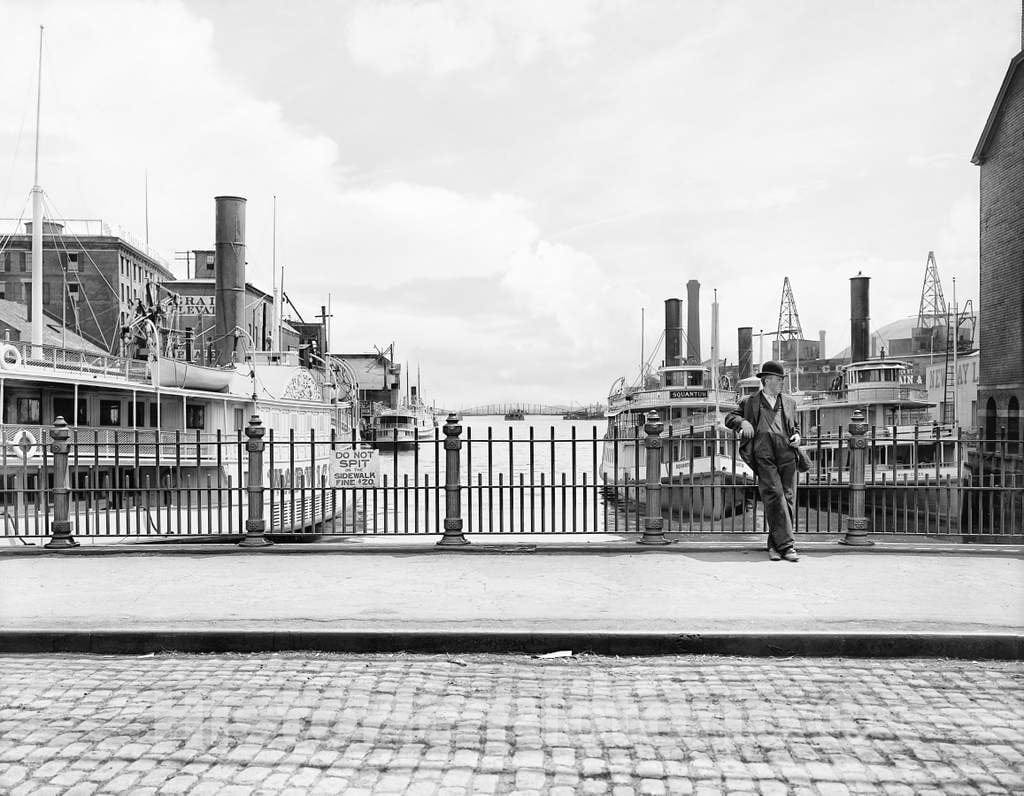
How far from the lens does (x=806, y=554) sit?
9.66 metres

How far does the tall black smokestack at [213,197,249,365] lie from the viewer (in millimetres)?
37656

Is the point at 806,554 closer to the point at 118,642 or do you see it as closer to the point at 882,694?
the point at 882,694

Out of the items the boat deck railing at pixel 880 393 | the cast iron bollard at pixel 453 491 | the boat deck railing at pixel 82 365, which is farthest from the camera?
the boat deck railing at pixel 880 393

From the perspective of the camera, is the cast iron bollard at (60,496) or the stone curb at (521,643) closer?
the stone curb at (521,643)

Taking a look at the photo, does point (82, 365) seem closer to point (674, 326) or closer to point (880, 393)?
point (880, 393)

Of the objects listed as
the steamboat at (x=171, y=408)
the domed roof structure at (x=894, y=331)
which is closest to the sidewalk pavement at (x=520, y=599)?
the steamboat at (x=171, y=408)

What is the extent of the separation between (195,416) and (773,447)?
24.9 m

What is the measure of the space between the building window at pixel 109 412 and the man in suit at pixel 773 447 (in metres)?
22.9

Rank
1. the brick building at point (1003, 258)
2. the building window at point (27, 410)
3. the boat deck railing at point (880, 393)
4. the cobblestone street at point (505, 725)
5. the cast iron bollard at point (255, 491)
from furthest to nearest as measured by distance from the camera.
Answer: the boat deck railing at point (880, 393) < the brick building at point (1003, 258) < the building window at point (27, 410) < the cast iron bollard at point (255, 491) < the cobblestone street at point (505, 725)

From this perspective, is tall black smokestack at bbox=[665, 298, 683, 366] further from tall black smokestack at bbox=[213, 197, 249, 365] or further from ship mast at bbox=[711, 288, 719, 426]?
tall black smokestack at bbox=[213, 197, 249, 365]

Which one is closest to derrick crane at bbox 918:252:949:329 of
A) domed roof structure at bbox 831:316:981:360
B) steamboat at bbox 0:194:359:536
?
domed roof structure at bbox 831:316:981:360

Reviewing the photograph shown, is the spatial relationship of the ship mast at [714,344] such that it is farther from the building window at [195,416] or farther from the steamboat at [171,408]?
the building window at [195,416]

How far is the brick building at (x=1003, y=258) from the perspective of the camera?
1032 inches

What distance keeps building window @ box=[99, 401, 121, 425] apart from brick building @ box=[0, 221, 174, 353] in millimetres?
40432
